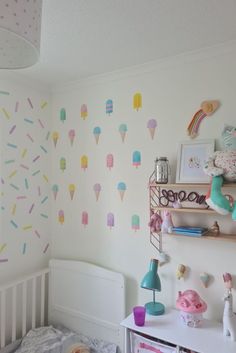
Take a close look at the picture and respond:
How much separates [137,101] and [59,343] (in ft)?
6.31

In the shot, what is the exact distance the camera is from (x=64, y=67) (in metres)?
2.20

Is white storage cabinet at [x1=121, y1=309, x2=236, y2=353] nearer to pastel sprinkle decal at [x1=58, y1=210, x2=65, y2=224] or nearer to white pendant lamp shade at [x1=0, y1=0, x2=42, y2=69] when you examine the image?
pastel sprinkle decal at [x1=58, y1=210, x2=65, y2=224]

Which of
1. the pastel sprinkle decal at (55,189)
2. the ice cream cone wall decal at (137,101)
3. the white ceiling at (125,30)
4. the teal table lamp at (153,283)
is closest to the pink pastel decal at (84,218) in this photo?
the pastel sprinkle decal at (55,189)

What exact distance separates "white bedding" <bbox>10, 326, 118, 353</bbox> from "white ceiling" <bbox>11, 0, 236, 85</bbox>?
6.86 feet

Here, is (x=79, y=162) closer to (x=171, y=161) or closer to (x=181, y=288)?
(x=171, y=161)

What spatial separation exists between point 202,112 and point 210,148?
0.84 ft

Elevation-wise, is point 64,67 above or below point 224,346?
above

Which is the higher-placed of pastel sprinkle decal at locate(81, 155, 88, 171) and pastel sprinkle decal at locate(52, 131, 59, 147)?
pastel sprinkle decal at locate(52, 131, 59, 147)

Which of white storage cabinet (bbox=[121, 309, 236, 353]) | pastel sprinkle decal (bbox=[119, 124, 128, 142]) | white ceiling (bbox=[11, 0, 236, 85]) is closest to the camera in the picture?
white ceiling (bbox=[11, 0, 236, 85])

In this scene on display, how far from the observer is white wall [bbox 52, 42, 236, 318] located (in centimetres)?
187

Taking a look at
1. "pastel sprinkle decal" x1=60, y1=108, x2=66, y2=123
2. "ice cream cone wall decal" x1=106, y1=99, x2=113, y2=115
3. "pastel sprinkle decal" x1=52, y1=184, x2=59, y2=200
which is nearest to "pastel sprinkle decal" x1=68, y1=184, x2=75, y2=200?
"pastel sprinkle decal" x1=52, y1=184, x2=59, y2=200

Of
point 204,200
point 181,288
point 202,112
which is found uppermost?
point 202,112

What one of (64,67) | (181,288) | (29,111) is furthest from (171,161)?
(29,111)

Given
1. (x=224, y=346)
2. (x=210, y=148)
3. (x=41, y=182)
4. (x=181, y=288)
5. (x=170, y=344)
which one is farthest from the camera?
(x=41, y=182)
